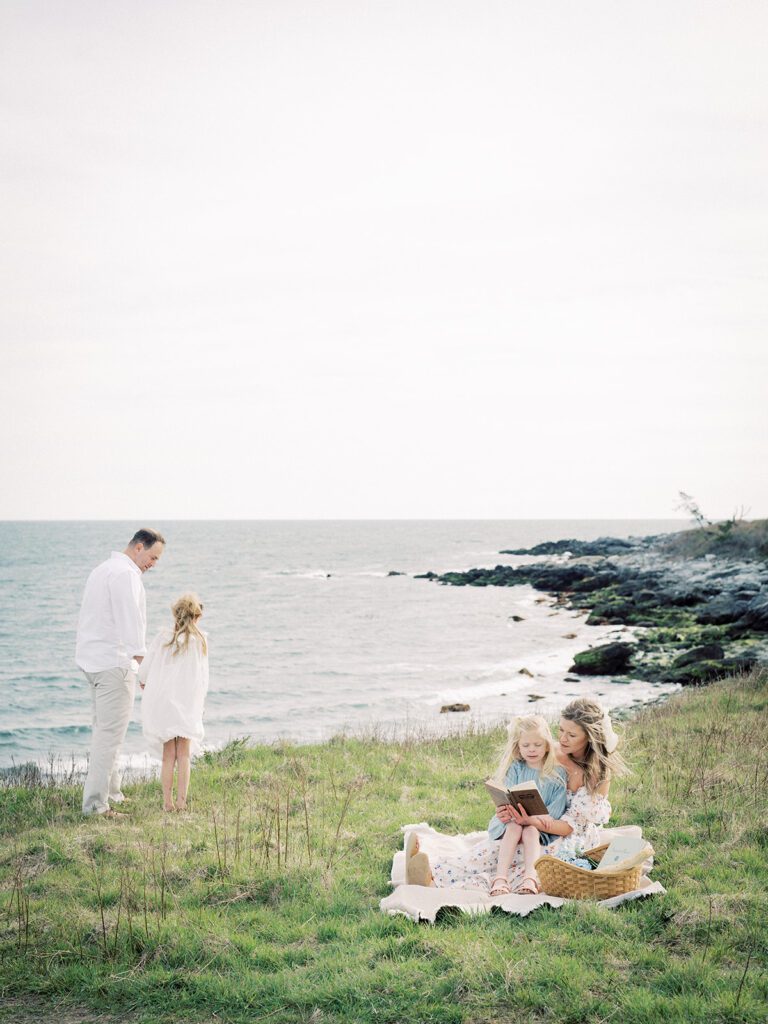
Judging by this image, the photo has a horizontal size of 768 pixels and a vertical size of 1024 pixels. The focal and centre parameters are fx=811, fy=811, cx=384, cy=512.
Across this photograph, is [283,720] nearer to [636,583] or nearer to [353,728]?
[353,728]

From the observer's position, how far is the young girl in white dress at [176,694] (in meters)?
8.26

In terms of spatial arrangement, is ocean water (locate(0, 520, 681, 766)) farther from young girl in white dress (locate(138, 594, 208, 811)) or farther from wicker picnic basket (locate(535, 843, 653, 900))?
wicker picnic basket (locate(535, 843, 653, 900))

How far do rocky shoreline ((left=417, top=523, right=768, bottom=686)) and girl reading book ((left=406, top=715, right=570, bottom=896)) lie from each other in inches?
508

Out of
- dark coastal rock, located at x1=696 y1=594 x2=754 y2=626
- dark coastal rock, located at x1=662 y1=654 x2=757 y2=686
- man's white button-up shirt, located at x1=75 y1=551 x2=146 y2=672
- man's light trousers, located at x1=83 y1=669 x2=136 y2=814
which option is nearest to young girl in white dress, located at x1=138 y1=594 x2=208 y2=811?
man's light trousers, located at x1=83 y1=669 x2=136 y2=814

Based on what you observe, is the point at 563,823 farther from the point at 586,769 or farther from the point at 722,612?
the point at 722,612

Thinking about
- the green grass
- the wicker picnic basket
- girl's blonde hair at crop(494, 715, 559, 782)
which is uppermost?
girl's blonde hair at crop(494, 715, 559, 782)

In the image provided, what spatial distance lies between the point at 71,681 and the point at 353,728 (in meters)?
13.3

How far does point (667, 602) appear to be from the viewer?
38.1 m

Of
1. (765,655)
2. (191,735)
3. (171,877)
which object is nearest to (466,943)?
(171,877)

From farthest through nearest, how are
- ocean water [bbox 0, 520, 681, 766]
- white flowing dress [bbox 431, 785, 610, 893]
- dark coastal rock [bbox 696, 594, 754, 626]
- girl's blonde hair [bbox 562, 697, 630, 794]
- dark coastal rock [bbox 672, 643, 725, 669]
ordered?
dark coastal rock [bbox 696, 594, 754, 626] < dark coastal rock [bbox 672, 643, 725, 669] < ocean water [bbox 0, 520, 681, 766] < girl's blonde hair [bbox 562, 697, 630, 794] < white flowing dress [bbox 431, 785, 610, 893]

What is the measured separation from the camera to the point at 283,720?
2011 centimetres

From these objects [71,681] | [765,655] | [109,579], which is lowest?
[71,681]

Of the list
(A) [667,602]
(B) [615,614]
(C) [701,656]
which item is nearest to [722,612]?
(A) [667,602]

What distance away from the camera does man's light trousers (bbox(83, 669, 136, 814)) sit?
795 cm
